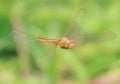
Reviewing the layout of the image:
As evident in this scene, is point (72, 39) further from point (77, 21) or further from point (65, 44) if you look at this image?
point (77, 21)

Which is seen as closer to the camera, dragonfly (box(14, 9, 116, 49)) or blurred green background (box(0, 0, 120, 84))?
dragonfly (box(14, 9, 116, 49))

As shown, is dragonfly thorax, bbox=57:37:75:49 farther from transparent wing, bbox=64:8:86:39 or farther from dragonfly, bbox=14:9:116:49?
transparent wing, bbox=64:8:86:39

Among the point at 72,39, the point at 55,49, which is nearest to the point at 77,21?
the point at 55,49

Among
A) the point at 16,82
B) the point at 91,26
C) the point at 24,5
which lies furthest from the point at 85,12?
the point at 16,82

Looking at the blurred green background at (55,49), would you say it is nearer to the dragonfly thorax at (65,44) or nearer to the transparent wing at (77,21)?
the transparent wing at (77,21)

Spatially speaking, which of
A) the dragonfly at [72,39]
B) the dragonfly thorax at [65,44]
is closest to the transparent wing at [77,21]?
the dragonfly at [72,39]

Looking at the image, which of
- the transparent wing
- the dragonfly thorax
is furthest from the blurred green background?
the dragonfly thorax

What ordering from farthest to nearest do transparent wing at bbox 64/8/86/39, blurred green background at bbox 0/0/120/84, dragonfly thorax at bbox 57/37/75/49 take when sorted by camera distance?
transparent wing at bbox 64/8/86/39
blurred green background at bbox 0/0/120/84
dragonfly thorax at bbox 57/37/75/49

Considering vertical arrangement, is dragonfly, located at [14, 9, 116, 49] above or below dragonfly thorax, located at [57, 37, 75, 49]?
above

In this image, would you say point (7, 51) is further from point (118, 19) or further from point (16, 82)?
point (118, 19)
